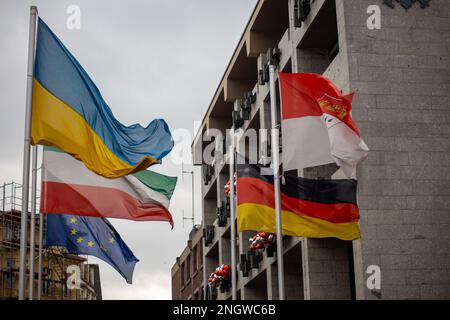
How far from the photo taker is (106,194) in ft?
67.6

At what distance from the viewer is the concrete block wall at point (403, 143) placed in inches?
934

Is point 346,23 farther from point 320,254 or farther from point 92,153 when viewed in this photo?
point 92,153

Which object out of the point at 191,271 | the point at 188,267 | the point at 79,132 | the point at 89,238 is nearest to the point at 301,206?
the point at 79,132

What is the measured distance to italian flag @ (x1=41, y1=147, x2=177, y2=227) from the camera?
66.5 ft

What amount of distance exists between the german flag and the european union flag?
4515mm

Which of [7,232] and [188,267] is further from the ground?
[7,232]

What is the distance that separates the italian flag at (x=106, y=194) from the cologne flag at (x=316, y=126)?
10.0 ft

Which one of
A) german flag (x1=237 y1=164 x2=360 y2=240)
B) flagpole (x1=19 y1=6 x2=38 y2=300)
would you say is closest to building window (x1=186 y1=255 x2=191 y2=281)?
german flag (x1=237 y1=164 x2=360 y2=240)

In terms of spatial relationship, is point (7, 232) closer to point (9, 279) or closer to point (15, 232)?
point (15, 232)

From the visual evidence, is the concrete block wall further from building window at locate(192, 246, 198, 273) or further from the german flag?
building window at locate(192, 246, 198, 273)

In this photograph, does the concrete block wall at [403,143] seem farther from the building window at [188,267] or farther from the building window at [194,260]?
the building window at [188,267]

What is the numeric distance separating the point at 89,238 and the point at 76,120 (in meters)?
7.26

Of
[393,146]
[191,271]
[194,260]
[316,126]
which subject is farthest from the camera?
[191,271]

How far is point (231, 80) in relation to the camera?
1839 inches
